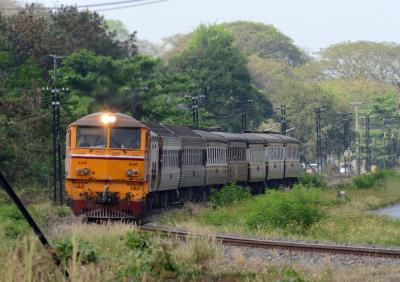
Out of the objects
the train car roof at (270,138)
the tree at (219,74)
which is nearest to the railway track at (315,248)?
the train car roof at (270,138)

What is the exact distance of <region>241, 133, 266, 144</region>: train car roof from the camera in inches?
1809

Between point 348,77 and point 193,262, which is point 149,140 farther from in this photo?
point 348,77

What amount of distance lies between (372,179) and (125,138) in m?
39.0

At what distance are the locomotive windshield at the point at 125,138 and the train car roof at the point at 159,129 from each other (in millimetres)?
1890

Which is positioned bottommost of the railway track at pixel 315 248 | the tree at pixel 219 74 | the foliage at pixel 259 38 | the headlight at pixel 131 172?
the railway track at pixel 315 248

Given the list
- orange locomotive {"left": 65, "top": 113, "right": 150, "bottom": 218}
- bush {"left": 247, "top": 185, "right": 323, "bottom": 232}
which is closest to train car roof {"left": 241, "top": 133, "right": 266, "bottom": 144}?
bush {"left": 247, "top": 185, "right": 323, "bottom": 232}

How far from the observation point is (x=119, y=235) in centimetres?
1877

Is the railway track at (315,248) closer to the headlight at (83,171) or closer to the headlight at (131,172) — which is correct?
the headlight at (131,172)

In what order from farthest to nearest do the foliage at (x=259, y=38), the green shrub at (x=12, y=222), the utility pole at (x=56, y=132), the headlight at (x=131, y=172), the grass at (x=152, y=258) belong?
the foliage at (x=259, y=38)
the utility pole at (x=56, y=132)
the headlight at (x=131, y=172)
the green shrub at (x=12, y=222)
the grass at (x=152, y=258)

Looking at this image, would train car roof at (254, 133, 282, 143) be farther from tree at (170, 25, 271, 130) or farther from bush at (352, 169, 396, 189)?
tree at (170, 25, 271, 130)

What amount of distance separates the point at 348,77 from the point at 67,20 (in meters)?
94.8

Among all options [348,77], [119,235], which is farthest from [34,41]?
[348,77]

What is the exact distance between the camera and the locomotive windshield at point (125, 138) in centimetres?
2633

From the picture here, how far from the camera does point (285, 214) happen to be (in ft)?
89.0
